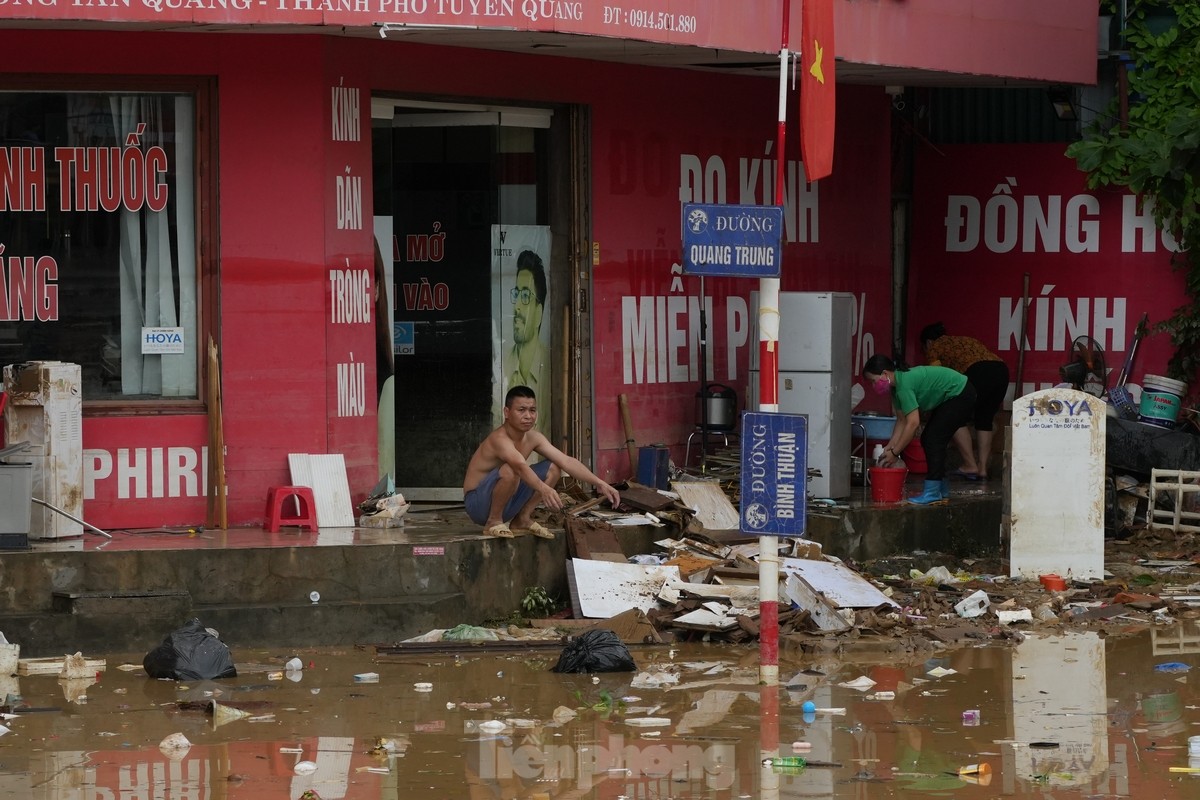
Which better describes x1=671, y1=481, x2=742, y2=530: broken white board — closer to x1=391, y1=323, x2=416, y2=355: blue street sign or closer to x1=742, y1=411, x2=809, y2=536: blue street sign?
x1=391, y1=323, x2=416, y2=355: blue street sign

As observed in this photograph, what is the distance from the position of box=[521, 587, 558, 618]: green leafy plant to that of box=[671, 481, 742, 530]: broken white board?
1787 mm

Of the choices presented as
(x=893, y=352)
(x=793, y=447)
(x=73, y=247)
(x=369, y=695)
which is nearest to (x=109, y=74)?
(x=73, y=247)

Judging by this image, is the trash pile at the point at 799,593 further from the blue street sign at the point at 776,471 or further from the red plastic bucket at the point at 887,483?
the blue street sign at the point at 776,471

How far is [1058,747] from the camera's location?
27.9 ft

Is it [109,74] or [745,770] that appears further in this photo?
[109,74]

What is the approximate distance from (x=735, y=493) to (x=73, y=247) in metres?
5.41

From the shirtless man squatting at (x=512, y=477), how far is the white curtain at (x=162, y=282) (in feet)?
6.94

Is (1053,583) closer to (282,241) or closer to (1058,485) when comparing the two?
(1058,485)

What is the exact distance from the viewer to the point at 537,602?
12.1 m

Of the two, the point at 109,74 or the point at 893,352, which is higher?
the point at 109,74

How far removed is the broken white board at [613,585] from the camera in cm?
1180

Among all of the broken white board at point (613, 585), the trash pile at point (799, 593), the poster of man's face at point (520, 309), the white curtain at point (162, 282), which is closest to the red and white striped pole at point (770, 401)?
the trash pile at point (799, 593)

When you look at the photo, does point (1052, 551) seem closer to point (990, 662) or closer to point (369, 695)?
point (990, 662)

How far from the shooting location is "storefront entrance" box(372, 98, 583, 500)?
14.1 meters
